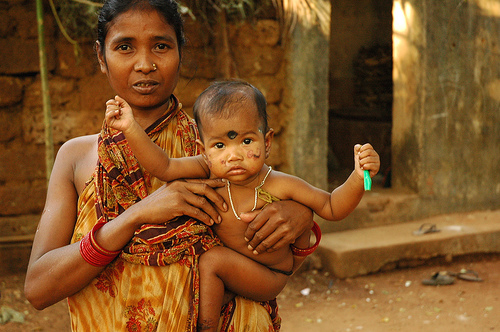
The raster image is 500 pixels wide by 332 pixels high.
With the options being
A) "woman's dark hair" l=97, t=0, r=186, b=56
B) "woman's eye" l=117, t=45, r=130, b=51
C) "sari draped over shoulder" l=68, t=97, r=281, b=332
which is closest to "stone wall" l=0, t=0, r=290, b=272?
"woman's dark hair" l=97, t=0, r=186, b=56

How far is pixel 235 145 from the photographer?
6.43 feet

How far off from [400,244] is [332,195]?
3.44 meters

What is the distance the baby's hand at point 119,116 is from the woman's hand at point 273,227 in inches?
19.4

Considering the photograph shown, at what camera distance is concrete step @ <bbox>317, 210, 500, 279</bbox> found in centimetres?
511

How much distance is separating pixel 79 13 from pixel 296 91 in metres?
1.96

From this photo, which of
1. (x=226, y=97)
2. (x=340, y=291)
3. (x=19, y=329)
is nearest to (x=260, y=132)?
(x=226, y=97)

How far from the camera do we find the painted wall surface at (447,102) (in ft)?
19.0

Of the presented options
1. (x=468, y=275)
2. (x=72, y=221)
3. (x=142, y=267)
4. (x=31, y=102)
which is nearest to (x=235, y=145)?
(x=142, y=267)

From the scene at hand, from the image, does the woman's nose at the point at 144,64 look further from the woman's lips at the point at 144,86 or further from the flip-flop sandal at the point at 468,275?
the flip-flop sandal at the point at 468,275

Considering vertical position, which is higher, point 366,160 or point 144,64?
point 144,64

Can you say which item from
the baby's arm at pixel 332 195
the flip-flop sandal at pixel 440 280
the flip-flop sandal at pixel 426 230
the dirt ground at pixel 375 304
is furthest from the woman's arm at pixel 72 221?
the flip-flop sandal at pixel 426 230

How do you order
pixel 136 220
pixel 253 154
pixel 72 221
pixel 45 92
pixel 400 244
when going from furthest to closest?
pixel 400 244 < pixel 45 92 < pixel 72 221 < pixel 253 154 < pixel 136 220

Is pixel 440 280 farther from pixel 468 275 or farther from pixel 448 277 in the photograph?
pixel 468 275

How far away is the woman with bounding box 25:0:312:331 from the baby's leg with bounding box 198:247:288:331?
3 centimetres
